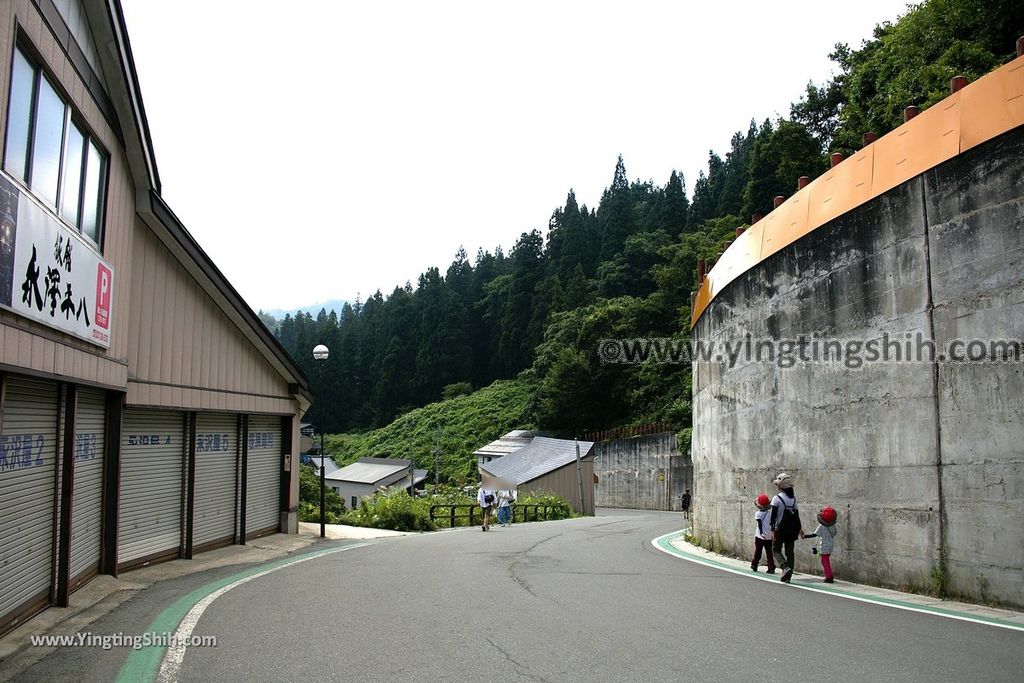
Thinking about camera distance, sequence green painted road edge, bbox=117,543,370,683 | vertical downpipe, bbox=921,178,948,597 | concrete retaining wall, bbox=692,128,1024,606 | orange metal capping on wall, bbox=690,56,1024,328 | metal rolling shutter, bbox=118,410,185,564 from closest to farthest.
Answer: green painted road edge, bbox=117,543,370,683 → concrete retaining wall, bbox=692,128,1024,606 → orange metal capping on wall, bbox=690,56,1024,328 → vertical downpipe, bbox=921,178,948,597 → metal rolling shutter, bbox=118,410,185,564

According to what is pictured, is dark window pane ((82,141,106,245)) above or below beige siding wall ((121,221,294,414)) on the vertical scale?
above

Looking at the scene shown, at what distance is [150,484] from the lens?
11.3 meters

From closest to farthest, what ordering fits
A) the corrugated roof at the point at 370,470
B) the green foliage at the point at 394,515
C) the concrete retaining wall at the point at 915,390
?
the concrete retaining wall at the point at 915,390
the green foliage at the point at 394,515
the corrugated roof at the point at 370,470

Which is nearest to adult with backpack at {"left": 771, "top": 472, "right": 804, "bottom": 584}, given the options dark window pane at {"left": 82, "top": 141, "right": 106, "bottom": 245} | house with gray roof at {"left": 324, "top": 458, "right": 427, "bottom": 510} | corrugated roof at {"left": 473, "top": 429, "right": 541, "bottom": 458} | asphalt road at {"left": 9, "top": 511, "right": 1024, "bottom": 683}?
asphalt road at {"left": 9, "top": 511, "right": 1024, "bottom": 683}

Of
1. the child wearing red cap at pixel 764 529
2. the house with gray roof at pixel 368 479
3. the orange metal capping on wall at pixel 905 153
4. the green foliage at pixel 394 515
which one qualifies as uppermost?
the orange metal capping on wall at pixel 905 153

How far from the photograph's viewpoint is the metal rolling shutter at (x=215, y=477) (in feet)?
42.2

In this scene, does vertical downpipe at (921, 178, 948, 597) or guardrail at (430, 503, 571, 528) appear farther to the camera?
guardrail at (430, 503, 571, 528)

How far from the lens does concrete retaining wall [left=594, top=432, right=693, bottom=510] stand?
43812mm

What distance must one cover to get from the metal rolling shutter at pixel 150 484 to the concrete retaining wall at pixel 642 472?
114 ft

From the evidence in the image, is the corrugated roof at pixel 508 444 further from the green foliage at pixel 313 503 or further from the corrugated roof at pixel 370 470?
the green foliage at pixel 313 503

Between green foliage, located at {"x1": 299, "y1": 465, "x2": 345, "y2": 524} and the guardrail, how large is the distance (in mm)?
3270

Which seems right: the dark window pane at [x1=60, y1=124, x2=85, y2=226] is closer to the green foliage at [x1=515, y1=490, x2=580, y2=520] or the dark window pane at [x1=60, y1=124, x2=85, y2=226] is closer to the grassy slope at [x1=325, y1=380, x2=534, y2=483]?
the green foliage at [x1=515, y1=490, x2=580, y2=520]

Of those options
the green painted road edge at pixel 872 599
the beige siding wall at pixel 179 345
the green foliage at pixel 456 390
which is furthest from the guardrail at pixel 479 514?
the green foliage at pixel 456 390

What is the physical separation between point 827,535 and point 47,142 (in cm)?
1022
